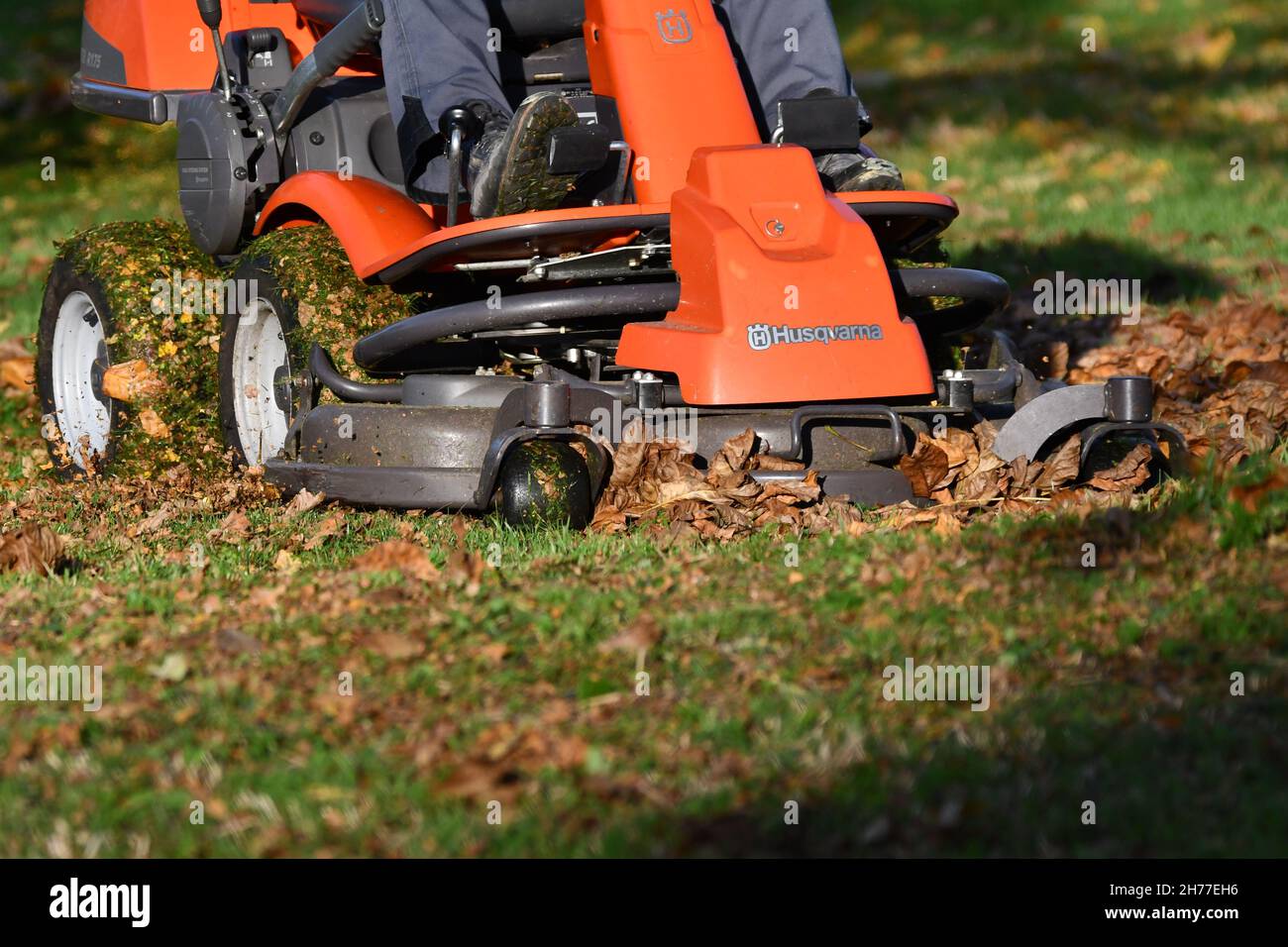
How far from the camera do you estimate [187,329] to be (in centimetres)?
595

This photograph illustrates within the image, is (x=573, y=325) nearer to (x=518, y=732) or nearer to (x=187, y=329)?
(x=187, y=329)

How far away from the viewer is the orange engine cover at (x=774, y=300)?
453cm

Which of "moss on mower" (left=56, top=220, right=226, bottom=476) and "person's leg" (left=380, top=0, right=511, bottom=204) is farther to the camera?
"moss on mower" (left=56, top=220, right=226, bottom=476)

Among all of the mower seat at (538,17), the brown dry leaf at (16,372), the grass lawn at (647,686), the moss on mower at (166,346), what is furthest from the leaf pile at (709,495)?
the brown dry leaf at (16,372)

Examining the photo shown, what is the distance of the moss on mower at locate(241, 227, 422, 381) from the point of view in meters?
5.38

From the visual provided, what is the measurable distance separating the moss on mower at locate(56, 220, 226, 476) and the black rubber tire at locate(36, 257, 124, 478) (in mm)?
42

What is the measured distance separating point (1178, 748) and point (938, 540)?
114cm

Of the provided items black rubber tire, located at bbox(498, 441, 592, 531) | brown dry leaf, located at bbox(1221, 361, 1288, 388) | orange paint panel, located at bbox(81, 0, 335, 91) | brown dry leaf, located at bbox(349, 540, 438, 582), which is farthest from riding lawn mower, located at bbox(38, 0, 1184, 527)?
brown dry leaf, located at bbox(1221, 361, 1288, 388)

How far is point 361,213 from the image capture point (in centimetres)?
539

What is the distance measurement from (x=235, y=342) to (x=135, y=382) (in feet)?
1.25

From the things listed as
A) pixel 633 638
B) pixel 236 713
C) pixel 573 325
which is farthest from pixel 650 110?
pixel 236 713

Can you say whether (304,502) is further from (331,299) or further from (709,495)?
(709,495)

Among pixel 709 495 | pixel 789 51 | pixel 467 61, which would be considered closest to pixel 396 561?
pixel 709 495

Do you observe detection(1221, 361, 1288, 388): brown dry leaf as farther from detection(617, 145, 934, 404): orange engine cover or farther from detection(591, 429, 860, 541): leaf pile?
detection(591, 429, 860, 541): leaf pile
